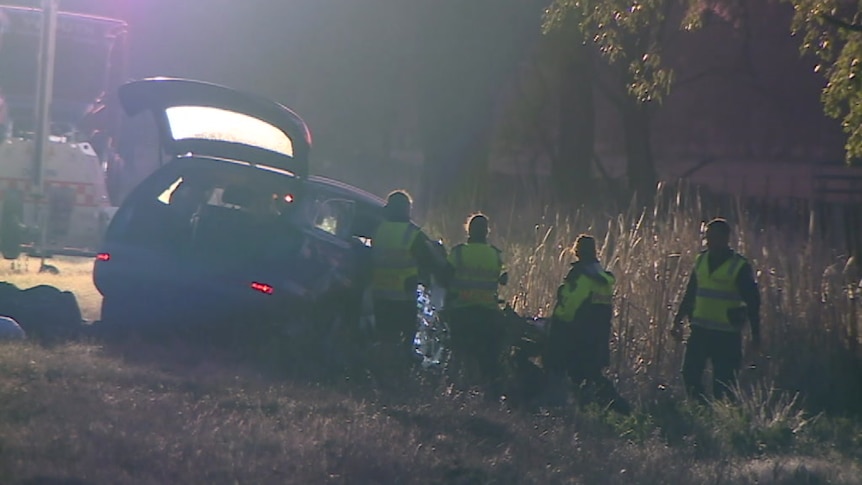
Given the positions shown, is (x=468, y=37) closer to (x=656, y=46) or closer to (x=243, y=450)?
(x=656, y=46)

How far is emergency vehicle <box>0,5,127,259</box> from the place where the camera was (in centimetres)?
1772

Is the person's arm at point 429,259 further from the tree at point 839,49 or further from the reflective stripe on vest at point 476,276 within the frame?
the tree at point 839,49

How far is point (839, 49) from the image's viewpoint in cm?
1232

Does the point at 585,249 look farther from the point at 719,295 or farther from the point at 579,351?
the point at 719,295

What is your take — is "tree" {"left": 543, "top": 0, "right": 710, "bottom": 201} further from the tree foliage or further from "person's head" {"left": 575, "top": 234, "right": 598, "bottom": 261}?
"person's head" {"left": 575, "top": 234, "right": 598, "bottom": 261}

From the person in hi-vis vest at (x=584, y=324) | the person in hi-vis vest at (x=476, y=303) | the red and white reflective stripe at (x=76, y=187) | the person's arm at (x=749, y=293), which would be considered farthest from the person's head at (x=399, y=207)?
the red and white reflective stripe at (x=76, y=187)

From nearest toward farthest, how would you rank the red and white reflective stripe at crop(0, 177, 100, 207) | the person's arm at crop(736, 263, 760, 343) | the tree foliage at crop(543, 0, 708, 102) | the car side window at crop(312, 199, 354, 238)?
the person's arm at crop(736, 263, 760, 343)
the car side window at crop(312, 199, 354, 238)
the tree foliage at crop(543, 0, 708, 102)
the red and white reflective stripe at crop(0, 177, 100, 207)

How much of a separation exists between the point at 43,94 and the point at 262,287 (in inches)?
295

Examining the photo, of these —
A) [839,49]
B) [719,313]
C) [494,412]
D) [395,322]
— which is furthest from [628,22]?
[494,412]

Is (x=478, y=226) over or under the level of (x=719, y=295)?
over

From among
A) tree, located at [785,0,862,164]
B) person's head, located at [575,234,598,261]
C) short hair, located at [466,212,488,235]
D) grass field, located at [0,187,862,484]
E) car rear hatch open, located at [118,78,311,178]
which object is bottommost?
grass field, located at [0,187,862,484]

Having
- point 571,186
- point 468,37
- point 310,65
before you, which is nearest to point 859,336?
point 571,186

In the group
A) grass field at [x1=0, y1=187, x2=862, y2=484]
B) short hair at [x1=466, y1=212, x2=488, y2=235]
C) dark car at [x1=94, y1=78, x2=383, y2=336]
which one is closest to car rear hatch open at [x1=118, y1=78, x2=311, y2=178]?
dark car at [x1=94, y1=78, x2=383, y2=336]

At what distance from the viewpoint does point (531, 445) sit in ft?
26.0
